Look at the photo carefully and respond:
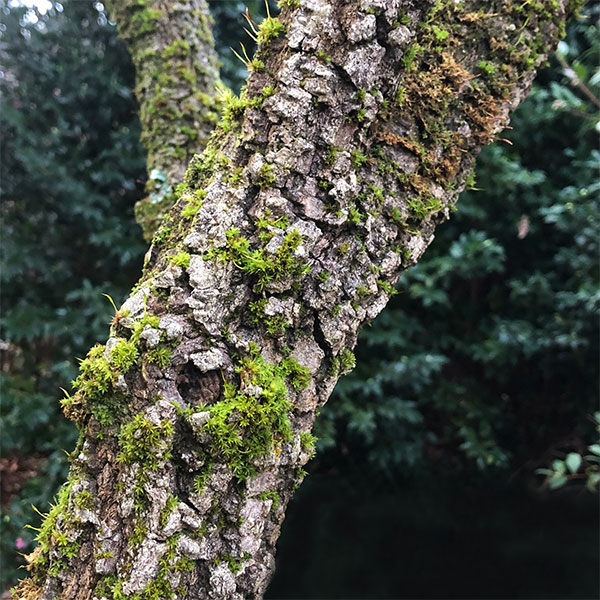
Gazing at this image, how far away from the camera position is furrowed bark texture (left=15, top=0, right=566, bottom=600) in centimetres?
92

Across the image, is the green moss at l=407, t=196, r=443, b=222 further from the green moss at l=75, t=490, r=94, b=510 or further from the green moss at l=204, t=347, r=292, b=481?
the green moss at l=75, t=490, r=94, b=510

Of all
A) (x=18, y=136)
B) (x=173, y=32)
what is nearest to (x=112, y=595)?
(x=173, y=32)

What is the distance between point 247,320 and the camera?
99 cm

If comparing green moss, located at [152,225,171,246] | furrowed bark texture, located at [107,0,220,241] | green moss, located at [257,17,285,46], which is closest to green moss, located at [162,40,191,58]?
furrowed bark texture, located at [107,0,220,241]

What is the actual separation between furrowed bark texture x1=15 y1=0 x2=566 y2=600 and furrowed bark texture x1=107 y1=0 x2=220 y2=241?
0.55 m

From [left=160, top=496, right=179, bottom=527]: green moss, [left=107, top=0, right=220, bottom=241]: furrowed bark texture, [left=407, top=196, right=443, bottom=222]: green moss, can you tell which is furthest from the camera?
[left=107, top=0, right=220, bottom=241]: furrowed bark texture

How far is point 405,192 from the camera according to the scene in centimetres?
113

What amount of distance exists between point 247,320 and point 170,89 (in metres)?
1.04

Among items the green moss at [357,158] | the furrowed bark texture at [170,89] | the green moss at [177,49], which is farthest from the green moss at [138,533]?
the green moss at [177,49]

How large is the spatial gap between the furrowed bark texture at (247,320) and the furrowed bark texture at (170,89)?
1.80ft

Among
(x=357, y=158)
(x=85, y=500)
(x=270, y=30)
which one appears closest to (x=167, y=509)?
(x=85, y=500)

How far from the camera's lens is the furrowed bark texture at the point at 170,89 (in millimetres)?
1628

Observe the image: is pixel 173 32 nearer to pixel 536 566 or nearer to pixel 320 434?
pixel 320 434

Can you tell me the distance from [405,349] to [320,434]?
818 mm
